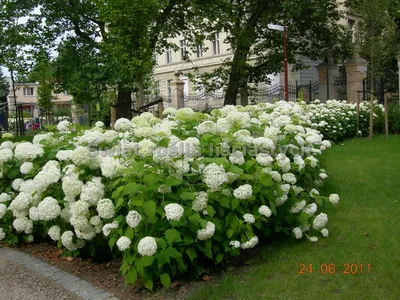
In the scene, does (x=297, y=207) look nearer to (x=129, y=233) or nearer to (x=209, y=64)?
(x=129, y=233)

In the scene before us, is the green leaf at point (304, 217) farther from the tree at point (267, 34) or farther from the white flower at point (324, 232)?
the tree at point (267, 34)

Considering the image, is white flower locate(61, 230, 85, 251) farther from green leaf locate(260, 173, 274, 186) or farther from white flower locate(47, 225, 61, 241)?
green leaf locate(260, 173, 274, 186)

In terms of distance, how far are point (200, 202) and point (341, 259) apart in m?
1.35

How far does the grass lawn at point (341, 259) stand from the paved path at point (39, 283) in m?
0.92

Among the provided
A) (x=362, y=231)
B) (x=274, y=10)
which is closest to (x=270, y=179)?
(x=362, y=231)

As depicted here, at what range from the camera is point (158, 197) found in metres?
3.72

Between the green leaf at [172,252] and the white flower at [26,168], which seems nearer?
the green leaf at [172,252]

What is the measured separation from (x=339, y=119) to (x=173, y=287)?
929cm

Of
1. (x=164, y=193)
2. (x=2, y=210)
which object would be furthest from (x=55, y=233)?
(x=164, y=193)

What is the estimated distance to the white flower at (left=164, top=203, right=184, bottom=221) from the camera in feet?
11.3

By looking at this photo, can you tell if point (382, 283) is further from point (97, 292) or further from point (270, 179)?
point (97, 292)

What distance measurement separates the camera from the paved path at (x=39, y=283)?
3.81m

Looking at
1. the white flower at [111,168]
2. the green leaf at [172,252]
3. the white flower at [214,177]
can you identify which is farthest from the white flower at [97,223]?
the white flower at [214,177]

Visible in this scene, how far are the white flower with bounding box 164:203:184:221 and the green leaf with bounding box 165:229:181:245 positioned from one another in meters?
0.12
